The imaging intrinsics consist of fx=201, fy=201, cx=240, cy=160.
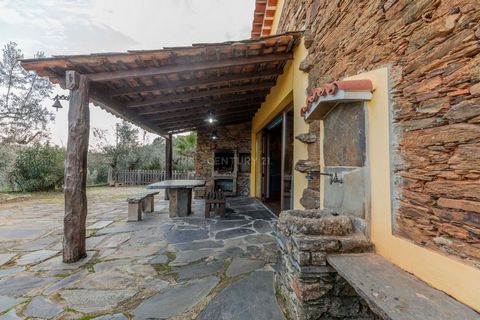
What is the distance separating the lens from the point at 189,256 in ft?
9.33

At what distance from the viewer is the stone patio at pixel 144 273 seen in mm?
1784

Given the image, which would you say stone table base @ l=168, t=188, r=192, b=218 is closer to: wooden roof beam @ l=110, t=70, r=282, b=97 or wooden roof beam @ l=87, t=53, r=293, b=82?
wooden roof beam @ l=110, t=70, r=282, b=97

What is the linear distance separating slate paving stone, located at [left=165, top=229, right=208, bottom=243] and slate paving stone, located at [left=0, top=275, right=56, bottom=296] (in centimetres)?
157

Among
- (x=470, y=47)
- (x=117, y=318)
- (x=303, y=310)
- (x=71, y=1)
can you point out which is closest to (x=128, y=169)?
(x=71, y=1)

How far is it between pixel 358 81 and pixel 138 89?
3400 mm

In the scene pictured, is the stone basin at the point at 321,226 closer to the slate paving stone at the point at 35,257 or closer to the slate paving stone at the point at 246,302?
the slate paving stone at the point at 246,302

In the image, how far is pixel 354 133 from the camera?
1.80m

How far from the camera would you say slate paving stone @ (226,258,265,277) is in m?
2.38

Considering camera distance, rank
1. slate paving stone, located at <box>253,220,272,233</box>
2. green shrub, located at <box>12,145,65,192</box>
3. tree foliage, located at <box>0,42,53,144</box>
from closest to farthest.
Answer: slate paving stone, located at <box>253,220,272,233</box> < green shrub, located at <box>12,145,65,192</box> < tree foliage, located at <box>0,42,53,144</box>

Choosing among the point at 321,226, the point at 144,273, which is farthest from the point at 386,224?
the point at 144,273

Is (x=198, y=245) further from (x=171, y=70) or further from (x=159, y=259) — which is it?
(x=171, y=70)

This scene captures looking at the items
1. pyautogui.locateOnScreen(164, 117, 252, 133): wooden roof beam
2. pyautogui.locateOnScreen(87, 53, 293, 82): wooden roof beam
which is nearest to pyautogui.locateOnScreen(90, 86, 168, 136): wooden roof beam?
pyautogui.locateOnScreen(87, 53, 293, 82): wooden roof beam

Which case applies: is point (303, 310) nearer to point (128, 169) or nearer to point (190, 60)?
point (190, 60)

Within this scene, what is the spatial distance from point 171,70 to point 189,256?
272 centimetres
